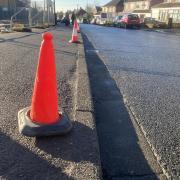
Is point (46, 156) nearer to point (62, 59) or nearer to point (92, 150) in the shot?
point (92, 150)

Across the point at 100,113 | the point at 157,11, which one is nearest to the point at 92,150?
the point at 100,113

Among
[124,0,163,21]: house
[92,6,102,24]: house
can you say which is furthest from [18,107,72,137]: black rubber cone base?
[124,0,163,21]: house

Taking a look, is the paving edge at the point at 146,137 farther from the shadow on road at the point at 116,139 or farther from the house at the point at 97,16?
the house at the point at 97,16

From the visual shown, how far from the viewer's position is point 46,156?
2.88 m

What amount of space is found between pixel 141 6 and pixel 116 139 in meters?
80.3

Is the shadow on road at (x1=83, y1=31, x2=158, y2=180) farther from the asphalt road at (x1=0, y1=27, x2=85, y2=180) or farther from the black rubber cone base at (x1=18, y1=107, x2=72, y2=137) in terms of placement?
the black rubber cone base at (x1=18, y1=107, x2=72, y2=137)

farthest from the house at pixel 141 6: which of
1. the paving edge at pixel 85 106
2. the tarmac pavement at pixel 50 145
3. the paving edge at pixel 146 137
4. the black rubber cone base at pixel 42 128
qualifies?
the black rubber cone base at pixel 42 128

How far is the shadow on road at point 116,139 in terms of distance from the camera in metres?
2.91

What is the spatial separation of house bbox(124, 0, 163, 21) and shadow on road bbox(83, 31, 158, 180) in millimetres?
67772

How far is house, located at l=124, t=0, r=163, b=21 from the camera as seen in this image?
238 ft

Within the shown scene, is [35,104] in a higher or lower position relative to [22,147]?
higher

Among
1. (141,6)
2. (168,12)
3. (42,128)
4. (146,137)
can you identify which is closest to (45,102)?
(42,128)

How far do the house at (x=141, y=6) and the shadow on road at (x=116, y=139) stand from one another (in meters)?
67.8

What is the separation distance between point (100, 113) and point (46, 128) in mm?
1379
